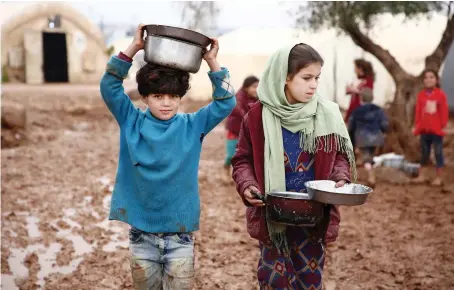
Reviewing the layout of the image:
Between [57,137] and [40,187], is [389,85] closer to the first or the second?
[57,137]

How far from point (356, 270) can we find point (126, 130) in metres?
2.33

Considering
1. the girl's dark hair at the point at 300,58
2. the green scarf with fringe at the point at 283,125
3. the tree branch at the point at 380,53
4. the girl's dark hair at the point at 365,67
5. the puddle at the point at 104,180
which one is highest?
the tree branch at the point at 380,53

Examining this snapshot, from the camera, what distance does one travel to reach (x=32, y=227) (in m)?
5.25

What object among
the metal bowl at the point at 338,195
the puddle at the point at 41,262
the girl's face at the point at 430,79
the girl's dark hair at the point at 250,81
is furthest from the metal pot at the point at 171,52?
the girl's face at the point at 430,79

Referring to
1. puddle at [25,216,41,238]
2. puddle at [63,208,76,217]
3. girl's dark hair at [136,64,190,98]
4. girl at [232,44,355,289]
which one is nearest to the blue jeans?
puddle at [63,208,76,217]

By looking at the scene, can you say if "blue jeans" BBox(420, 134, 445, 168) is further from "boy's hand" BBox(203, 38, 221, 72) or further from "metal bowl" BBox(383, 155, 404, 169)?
"boy's hand" BBox(203, 38, 221, 72)

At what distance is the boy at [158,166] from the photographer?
266 centimetres

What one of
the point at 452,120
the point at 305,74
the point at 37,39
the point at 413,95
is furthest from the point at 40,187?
the point at 37,39

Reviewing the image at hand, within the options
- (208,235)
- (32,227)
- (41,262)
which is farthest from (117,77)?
(32,227)

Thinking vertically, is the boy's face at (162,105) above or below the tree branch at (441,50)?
below

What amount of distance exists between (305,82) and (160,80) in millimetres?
705

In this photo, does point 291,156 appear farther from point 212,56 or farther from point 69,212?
point 69,212

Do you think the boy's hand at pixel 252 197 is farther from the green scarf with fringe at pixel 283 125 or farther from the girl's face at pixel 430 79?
the girl's face at pixel 430 79

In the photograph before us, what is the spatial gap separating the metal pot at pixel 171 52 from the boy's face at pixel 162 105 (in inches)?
6.9
